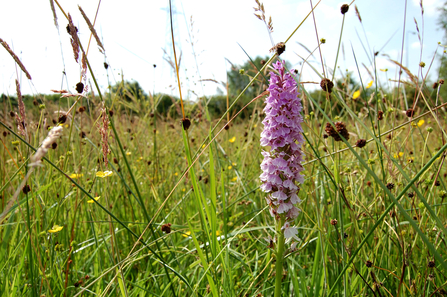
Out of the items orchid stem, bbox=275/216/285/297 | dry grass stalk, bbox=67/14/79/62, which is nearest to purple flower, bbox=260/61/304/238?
orchid stem, bbox=275/216/285/297

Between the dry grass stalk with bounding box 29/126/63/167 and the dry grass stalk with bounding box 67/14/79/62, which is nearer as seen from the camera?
the dry grass stalk with bounding box 29/126/63/167

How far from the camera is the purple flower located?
992mm

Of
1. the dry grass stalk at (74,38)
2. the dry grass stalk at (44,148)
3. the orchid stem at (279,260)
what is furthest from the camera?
the orchid stem at (279,260)

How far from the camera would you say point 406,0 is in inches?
57.8

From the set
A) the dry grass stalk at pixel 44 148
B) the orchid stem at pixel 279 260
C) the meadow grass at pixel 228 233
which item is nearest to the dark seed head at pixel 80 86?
the meadow grass at pixel 228 233

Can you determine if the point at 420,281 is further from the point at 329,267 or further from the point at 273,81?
the point at 273,81

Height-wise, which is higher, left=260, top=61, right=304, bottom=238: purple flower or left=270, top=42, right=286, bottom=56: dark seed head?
left=270, top=42, right=286, bottom=56: dark seed head

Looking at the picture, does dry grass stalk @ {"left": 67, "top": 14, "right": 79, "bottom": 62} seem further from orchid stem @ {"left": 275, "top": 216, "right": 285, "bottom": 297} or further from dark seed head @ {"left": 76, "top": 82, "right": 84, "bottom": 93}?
orchid stem @ {"left": 275, "top": 216, "right": 285, "bottom": 297}

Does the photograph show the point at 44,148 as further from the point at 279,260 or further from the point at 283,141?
the point at 279,260

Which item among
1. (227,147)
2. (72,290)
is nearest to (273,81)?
(72,290)

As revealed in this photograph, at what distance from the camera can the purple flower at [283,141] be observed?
99 centimetres

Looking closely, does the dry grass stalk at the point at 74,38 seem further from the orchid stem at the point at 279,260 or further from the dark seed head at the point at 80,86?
the orchid stem at the point at 279,260

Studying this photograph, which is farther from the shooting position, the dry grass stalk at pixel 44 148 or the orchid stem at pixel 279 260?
the orchid stem at pixel 279 260

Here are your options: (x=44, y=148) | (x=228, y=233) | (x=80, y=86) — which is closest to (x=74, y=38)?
(x=80, y=86)
